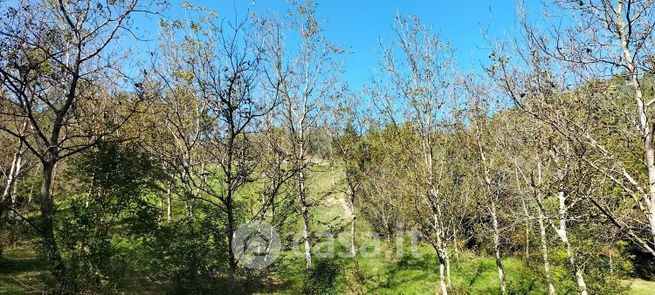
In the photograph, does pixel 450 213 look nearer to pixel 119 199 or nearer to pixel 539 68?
pixel 539 68

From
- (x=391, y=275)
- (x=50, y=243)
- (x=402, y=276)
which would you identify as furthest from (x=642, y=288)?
(x=50, y=243)

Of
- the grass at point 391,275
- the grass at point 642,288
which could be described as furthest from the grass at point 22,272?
the grass at point 642,288

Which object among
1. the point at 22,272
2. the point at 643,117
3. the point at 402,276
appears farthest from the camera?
the point at 402,276

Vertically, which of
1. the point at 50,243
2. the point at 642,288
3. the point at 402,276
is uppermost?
the point at 50,243

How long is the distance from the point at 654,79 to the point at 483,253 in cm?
1719

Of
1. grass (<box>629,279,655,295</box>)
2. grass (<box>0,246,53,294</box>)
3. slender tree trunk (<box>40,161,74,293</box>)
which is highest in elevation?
slender tree trunk (<box>40,161,74,293</box>)

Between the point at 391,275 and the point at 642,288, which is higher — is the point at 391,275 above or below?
above

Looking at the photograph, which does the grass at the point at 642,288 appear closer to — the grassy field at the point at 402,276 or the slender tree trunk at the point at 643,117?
the grassy field at the point at 402,276

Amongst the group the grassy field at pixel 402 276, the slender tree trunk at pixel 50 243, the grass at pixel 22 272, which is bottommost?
the grassy field at pixel 402 276

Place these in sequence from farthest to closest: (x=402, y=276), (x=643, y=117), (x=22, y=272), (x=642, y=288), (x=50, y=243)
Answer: (x=642, y=288) → (x=402, y=276) → (x=22, y=272) → (x=50, y=243) → (x=643, y=117)

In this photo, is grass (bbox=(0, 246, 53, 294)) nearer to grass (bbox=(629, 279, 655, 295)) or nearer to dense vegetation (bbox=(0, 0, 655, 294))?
dense vegetation (bbox=(0, 0, 655, 294))

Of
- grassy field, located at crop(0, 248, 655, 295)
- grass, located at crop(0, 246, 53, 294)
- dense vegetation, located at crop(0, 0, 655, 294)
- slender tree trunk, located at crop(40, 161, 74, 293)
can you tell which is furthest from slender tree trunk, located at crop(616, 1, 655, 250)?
grass, located at crop(0, 246, 53, 294)

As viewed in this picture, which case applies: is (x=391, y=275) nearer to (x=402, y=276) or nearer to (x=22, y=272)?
(x=402, y=276)

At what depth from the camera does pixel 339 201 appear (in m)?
30.0
